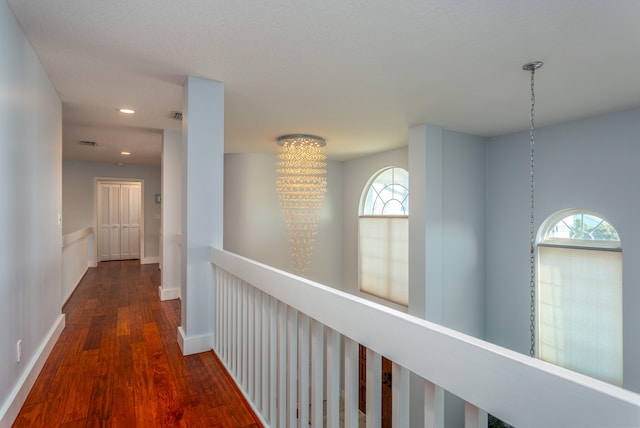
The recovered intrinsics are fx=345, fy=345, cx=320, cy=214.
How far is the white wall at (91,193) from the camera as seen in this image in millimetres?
6941

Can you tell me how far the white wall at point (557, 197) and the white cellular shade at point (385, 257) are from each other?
133 cm

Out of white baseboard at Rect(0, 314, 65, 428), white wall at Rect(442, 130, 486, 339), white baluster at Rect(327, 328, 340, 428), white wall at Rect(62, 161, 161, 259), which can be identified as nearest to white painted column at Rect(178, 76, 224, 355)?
white baseboard at Rect(0, 314, 65, 428)

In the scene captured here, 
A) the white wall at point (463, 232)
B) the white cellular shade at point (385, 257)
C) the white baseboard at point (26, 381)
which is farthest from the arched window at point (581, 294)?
the white baseboard at point (26, 381)

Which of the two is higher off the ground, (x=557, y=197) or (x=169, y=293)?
(x=557, y=197)

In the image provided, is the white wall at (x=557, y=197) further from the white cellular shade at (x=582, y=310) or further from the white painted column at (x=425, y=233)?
the white painted column at (x=425, y=233)

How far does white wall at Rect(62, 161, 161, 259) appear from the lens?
6.94m

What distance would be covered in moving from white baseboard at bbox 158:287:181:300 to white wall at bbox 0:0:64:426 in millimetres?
1351

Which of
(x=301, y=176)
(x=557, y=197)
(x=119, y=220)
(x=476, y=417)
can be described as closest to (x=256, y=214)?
(x=301, y=176)

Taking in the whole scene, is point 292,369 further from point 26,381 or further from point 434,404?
point 26,381

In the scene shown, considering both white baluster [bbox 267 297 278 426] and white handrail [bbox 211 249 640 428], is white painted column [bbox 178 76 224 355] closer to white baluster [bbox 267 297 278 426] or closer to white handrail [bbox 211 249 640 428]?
white baluster [bbox 267 297 278 426]

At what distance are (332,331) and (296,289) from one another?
0.26m

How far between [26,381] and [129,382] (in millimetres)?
545

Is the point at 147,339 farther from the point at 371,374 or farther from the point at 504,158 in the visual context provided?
the point at 504,158

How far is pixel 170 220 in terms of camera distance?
14.2ft
